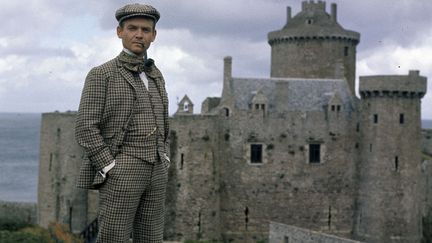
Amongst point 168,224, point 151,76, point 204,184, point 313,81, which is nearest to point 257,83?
point 313,81

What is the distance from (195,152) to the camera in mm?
32438

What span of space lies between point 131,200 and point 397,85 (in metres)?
27.1

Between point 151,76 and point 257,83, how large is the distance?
26.8 m

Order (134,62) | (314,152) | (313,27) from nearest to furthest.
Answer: (134,62), (314,152), (313,27)

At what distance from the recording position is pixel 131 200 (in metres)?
7.30

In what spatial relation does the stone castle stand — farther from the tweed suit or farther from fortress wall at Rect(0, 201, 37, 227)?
the tweed suit

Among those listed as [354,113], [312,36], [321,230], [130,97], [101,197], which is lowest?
[321,230]

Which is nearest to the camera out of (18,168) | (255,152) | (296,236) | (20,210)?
(296,236)

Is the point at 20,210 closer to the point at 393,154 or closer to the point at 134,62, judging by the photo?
the point at 393,154

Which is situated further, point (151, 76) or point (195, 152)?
point (195, 152)

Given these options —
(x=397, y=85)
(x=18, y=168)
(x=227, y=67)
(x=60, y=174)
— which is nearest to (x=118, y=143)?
(x=227, y=67)

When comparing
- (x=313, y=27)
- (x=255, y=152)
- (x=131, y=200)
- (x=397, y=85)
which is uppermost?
(x=313, y=27)

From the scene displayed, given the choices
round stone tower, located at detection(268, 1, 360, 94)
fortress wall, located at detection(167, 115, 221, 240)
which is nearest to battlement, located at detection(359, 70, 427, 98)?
round stone tower, located at detection(268, 1, 360, 94)

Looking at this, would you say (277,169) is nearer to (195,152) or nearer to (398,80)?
(195,152)
